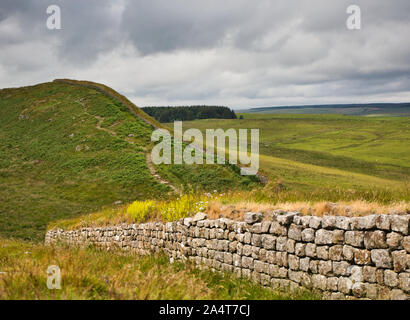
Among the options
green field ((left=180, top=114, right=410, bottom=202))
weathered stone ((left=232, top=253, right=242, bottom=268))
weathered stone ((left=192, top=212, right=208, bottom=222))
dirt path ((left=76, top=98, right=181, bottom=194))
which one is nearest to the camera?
weathered stone ((left=232, top=253, right=242, bottom=268))

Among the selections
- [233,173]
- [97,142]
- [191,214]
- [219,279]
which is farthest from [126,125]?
[219,279]

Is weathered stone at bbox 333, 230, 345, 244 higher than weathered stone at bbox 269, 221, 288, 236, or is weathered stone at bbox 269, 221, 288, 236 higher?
weathered stone at bbox 333, 230, 345, 244

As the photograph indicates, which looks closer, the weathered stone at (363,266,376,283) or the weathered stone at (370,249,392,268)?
the weathered stone at (370,249,392,268)

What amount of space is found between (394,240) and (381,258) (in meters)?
0.39

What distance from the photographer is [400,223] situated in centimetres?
567

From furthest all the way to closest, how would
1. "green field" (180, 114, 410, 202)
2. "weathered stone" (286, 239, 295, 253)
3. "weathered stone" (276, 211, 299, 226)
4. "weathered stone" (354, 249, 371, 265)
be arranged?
"green field" (180, 114, 410, 202) → "weathered stone" (276, 211, 299, 226) → "weathered stone" (286, 239, 295, 253) → "weathered stone" (354, 249, 371, 265)

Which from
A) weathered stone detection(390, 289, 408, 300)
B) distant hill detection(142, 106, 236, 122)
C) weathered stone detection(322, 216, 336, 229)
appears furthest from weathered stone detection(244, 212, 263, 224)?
distant hill detection(142, 106, 236, 122)

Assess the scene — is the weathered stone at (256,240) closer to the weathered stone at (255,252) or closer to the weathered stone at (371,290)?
the weathered stone at (255,252)

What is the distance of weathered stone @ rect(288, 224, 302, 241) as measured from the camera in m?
7.27

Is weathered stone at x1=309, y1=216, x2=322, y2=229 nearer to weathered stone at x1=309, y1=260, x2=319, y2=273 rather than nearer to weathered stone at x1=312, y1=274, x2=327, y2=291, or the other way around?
weathered stone at x1=309, y1=260, x2=319, y2=273

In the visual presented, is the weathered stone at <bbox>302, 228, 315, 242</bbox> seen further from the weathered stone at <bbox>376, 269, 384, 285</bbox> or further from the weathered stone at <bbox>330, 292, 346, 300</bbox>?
the weathered stone at <bbox>376, 269, 384, 285</bbox>

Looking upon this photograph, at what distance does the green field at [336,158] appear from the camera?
1084cm

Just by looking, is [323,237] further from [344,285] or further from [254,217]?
[254,217]

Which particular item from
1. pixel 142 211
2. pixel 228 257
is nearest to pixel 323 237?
pixel 228 257
